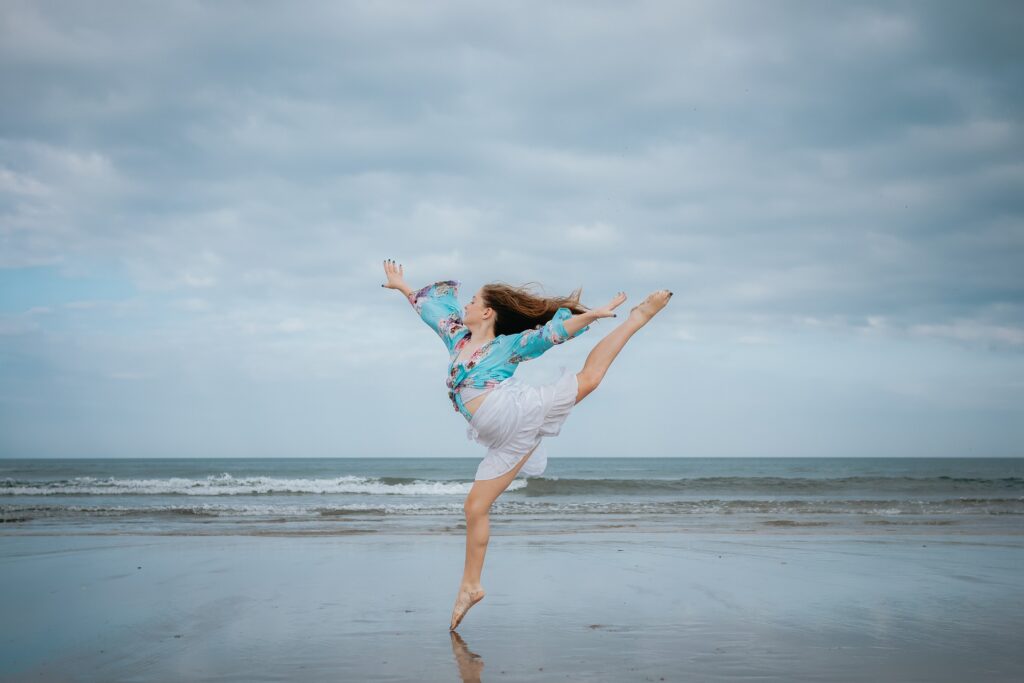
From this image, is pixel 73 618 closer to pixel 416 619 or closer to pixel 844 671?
pixel 416 619

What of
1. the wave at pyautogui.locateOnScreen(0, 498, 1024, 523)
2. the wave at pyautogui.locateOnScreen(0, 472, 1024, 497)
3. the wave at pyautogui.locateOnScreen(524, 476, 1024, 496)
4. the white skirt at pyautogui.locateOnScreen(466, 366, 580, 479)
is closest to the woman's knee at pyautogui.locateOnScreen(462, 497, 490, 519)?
the white skirt at pyautogui.locateOnScreen(466, 366, 580, 479)

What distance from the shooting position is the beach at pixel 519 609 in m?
3.84

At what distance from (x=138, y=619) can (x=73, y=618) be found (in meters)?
0.41

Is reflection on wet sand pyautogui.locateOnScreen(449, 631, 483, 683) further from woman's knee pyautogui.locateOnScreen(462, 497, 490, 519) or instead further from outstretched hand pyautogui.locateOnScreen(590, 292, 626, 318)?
outstretched hand pyautogui.locateOnScreen(590, 292, 626, 318)

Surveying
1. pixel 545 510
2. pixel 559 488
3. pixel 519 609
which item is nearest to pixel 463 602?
pixel 519 609

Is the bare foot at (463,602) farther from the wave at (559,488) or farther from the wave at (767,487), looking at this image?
the wave at (767,487)

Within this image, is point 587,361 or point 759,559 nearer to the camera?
point 587,361

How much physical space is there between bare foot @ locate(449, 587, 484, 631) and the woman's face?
1572 millimetres

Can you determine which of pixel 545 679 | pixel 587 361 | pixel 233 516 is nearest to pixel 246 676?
pixel 545 679

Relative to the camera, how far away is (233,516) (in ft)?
47.2

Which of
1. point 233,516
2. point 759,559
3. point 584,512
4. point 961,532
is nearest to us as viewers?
point 759,559

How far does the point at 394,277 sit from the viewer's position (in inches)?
216

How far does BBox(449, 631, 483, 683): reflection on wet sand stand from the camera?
144 inches

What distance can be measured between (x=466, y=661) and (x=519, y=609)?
53.8 inches
